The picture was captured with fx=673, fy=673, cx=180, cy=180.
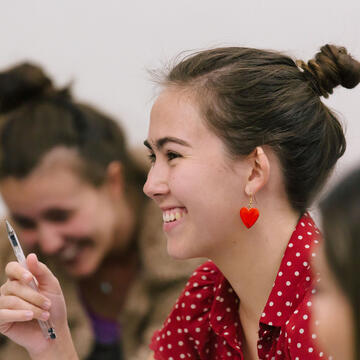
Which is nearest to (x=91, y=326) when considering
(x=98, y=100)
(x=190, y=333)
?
(x=98, y=100)

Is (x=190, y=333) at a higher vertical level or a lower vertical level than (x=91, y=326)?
higher

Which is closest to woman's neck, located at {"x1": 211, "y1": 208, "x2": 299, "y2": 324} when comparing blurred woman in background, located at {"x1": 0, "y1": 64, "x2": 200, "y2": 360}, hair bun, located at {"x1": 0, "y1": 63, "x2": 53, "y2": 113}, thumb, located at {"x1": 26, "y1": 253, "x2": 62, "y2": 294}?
thumb, located at {"x1": 26, "y1": 253, "x2": 62, "y2": 294}

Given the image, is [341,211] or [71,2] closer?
[341,211]

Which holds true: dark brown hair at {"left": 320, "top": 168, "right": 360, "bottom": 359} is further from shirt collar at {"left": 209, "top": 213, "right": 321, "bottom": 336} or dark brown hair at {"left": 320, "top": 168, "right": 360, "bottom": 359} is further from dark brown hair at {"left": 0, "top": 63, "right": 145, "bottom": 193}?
dark brown hair at {"left": 0, "top": 63, "right": 145, "bottom": 193}

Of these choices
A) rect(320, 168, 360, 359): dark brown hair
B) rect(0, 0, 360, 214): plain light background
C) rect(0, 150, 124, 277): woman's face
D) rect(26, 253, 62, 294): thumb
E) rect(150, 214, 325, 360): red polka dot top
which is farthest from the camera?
rect(0, 150, 124, 277): woman's face

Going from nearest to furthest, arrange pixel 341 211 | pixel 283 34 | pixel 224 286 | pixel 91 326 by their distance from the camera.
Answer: pixel 341 211
pixel 224 286
pixel 283 34
pixel 91 326

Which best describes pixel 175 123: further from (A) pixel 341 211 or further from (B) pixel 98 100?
(B) pixel 98 100

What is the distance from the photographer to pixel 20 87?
72.6 inches

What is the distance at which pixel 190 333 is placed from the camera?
1123mm

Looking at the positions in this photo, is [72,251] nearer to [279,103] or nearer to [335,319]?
[279,103]

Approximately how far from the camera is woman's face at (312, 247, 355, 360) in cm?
57

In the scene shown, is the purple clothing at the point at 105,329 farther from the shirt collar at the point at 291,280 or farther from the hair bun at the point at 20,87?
the shirt collar at the point at 291,280

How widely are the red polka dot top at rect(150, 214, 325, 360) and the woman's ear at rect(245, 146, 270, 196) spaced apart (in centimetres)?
9

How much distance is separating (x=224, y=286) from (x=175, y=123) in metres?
0.29
